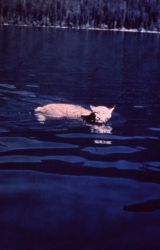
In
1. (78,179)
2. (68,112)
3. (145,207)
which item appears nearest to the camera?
(145,207)

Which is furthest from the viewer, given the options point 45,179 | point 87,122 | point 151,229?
point 87,122

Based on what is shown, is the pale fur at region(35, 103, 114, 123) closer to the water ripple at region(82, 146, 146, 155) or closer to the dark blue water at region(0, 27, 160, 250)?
the dark blue water at region(0, 27, 160, 250)

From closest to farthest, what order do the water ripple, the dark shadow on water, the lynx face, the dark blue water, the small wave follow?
1. the dark blue water
2. the dark shadow on water
3. the water ripple
4. the small wave
5. the lynx face

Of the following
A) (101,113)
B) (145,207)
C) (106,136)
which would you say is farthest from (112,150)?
(145,207)

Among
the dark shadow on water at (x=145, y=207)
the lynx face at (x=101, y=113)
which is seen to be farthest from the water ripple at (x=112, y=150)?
the dark shadow on water at (x=145, y=207)

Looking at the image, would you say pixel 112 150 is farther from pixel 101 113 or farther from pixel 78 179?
pixel 101 113

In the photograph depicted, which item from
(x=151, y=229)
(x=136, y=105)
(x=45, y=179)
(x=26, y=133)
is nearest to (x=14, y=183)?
(x=45, y=179)

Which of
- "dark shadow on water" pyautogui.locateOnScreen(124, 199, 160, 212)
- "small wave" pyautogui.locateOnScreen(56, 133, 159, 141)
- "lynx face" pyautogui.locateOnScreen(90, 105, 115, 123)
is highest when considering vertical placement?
"lynx face" pyautogui.locateOnScreen(90, 105, 115, 123)

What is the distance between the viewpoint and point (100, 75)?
99.9 feet

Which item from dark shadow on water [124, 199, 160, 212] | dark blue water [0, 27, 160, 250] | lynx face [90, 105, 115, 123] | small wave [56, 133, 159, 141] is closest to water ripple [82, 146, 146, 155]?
dark blue water [0, 27, 160, 250]

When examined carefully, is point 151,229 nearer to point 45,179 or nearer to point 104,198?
point 104,198

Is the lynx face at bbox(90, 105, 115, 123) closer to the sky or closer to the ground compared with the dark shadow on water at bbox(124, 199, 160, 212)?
closer to the sky

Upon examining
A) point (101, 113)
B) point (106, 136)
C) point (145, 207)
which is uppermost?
point (101, 113)

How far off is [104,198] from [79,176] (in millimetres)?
1230
